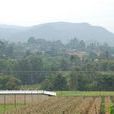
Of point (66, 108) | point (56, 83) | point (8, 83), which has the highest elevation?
point (66, 108)

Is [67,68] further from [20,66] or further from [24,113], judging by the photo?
[24,113]

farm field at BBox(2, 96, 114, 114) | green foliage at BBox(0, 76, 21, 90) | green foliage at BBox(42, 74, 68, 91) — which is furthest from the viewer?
green foliage at BBox(42, 74, 68, 91)

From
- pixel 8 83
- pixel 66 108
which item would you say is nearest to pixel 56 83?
pixel 8 83

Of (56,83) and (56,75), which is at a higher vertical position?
(56,75)

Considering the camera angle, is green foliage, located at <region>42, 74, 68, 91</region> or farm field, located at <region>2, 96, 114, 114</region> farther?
green foliage, located at <region>42, 74, 68, 91</region>

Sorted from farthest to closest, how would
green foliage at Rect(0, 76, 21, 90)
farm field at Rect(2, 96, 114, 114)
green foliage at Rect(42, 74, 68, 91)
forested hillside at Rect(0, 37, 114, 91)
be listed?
forested hillside at Rect(0, 37, 114, 91) < green foliage at Rect(42, 74, 68, 91) < green foliage at Rect(0, 76, 21, 90) < farm field at Rect(2, 96, 114, 114)

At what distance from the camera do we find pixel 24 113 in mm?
30453

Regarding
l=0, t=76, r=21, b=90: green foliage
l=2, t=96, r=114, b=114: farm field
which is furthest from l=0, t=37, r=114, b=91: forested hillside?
l=2, t=96, r=114, b=114: farm field

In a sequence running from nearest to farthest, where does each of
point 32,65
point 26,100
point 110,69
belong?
point 26,100
point 110,69
point 32,65

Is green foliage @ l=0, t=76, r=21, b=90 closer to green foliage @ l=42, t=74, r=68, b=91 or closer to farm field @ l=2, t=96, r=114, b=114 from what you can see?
green foliage @ l=42, t=74, r=68, b=91

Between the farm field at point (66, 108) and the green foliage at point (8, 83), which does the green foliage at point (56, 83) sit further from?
the farm field at point (66, 108)

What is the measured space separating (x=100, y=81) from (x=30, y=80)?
1423 centimetres

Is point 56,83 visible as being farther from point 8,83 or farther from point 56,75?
point 8,83

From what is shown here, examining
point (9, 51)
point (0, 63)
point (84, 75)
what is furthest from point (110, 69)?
point (9, 51)
